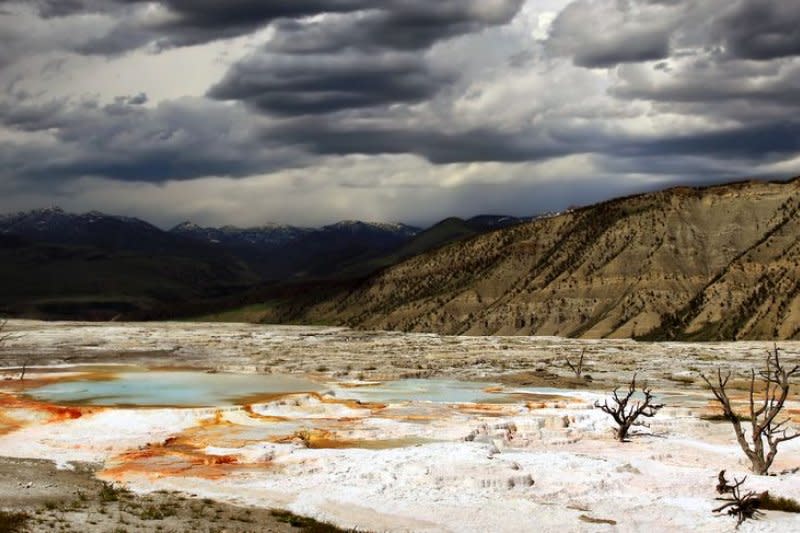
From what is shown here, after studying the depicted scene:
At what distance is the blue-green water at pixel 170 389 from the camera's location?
5851 centimetres

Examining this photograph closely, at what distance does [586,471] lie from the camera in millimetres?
32656

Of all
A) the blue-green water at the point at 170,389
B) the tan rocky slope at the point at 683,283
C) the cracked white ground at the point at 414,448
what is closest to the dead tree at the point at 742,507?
the cracked white ground at the point at 414,448

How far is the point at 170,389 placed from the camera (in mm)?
67312

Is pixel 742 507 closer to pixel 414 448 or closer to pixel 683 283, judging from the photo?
pixel 414 448

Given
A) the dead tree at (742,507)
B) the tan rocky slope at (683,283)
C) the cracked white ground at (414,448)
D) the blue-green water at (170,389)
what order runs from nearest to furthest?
the dead tree at (742,507) < the cracked white ground at (414,448) < the blue-green water at (170,389) < the tan rocky slope at (683,283)

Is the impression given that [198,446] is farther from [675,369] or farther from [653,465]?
[675,369]

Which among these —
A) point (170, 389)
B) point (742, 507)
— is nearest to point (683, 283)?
point (170, 389)

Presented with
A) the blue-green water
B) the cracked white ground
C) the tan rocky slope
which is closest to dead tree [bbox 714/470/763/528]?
the cracked white ground

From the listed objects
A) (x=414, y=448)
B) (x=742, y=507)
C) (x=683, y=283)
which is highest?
(x=683, y=283)

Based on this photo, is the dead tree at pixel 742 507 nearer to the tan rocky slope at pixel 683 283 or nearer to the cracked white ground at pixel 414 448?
the cracked white ground at pixel 414 448

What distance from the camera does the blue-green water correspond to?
5851 cm

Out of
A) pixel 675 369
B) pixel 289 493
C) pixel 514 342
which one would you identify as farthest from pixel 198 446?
pixel 514 342

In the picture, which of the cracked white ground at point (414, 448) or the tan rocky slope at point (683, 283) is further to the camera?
the tan rocky slope at point (683, 283)

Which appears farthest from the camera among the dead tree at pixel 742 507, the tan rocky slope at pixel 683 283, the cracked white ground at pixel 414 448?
the tan rocky slope at pixel 683 283
